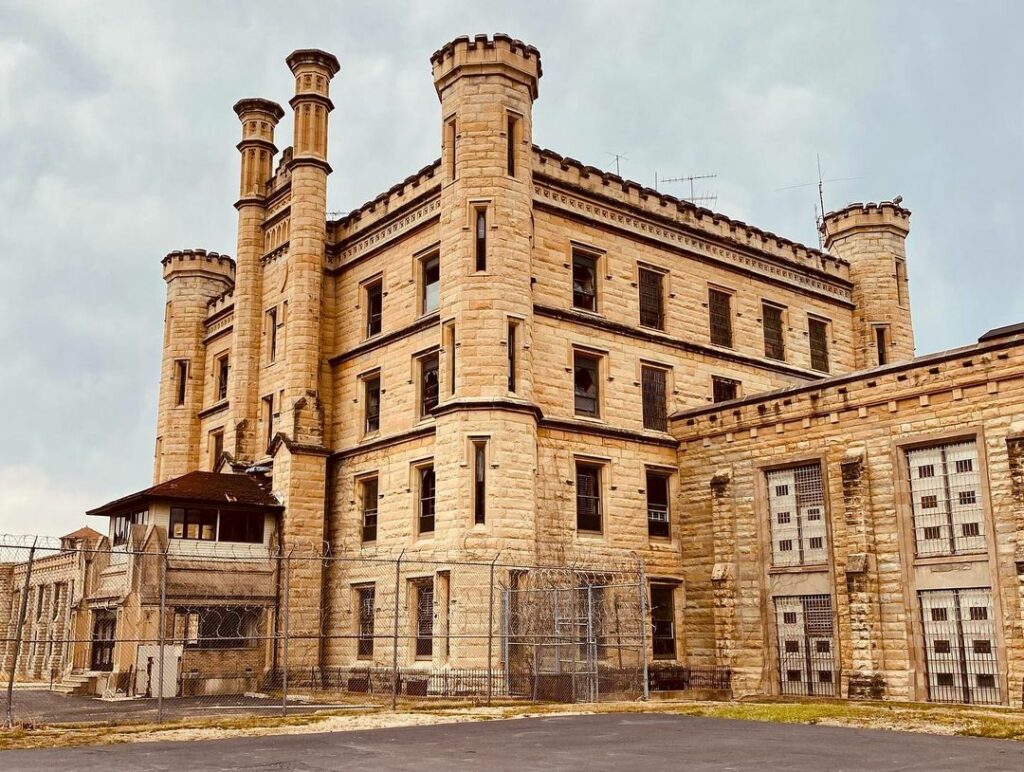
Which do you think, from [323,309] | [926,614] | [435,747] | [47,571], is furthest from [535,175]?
[47,571]

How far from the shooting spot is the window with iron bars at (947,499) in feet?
84.9

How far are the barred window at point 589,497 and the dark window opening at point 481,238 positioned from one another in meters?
6.80

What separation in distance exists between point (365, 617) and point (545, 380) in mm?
9523

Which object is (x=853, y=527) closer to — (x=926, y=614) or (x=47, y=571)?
(x=926, y=614)

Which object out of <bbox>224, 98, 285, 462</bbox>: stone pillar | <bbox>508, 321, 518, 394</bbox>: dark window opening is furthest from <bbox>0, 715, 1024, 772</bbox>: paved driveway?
<bbox>224, 98, 285, 462</bbox>: stone pillar

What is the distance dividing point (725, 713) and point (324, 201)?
23.4 meters

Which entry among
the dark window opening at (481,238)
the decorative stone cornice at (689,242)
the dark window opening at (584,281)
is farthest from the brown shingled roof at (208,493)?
the decorative stone cornice at (689,242)

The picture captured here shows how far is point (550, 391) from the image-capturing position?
3150 cm

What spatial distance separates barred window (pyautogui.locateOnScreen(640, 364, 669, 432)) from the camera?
33906 mm

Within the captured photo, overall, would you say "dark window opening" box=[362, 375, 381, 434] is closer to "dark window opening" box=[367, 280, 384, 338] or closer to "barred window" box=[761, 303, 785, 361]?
"dark window opening" box=[367, 280, 384, 338]

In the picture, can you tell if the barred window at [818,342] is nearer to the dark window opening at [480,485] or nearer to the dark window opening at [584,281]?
the dark window opening at [584,281]

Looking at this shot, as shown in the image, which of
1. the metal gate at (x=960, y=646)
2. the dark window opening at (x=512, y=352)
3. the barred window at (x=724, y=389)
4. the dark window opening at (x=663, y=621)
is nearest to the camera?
the metal gate at (x=960, y=646)

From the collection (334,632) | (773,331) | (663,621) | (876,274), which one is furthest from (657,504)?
(876,274)

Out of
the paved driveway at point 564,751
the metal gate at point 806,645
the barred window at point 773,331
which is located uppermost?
the barred window at point 773,331
